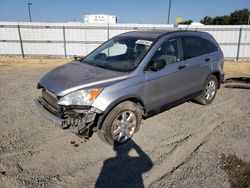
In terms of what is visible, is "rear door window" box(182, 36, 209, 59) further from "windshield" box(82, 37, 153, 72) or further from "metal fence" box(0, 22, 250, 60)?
"metal fence" box(0, 22, 250, 60)

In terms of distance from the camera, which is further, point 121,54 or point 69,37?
point 69,37

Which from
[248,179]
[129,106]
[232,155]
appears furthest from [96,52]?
[248,179]

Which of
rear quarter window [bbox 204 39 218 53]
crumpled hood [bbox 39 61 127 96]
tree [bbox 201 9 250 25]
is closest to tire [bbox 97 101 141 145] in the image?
crumpled hood [bbox 39 61 127 96]

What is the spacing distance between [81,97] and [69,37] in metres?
12.1

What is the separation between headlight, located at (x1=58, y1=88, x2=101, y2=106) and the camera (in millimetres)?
3171

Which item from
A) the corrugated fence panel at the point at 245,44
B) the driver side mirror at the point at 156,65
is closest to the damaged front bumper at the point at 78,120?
the driver side mirror at the point at 156,65

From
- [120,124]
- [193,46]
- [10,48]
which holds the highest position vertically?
[193,46]

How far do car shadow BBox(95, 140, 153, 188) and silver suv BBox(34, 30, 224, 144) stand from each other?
0.29m

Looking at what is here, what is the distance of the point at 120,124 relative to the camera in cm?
358

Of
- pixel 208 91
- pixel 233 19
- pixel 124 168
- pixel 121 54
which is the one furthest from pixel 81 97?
pixel 233 19

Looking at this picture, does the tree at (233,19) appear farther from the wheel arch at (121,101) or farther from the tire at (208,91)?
the wheel arch at (121,101)

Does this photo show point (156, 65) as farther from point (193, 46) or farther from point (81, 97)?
point (193, 46)

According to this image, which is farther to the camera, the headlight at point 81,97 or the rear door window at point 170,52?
the rear door window at point 170,52

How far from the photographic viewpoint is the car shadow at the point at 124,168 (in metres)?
2.79
